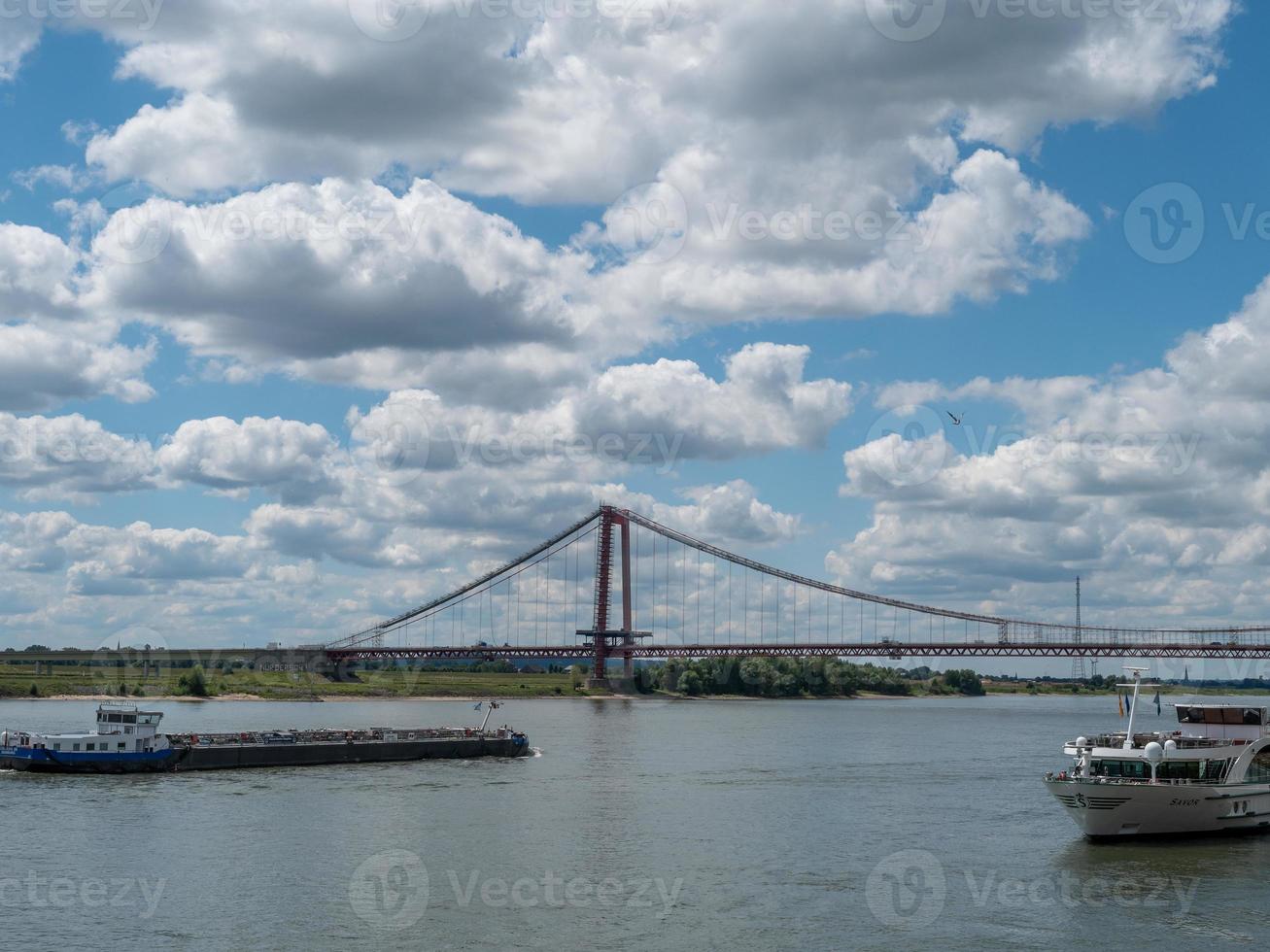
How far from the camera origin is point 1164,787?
4975 cm

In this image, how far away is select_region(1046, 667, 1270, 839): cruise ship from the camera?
49.6 m

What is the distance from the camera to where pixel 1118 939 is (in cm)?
3666

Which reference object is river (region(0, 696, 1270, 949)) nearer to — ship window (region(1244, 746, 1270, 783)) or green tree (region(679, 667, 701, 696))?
ship window (region(1244, 746, 1270, 783))

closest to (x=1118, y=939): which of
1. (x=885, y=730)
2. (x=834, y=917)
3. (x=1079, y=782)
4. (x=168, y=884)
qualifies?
(x=834, y=917)

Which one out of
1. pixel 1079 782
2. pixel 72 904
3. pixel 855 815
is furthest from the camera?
pixel 855 815

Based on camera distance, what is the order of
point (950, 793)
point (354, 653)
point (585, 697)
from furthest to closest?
point (354, 653)
point (585, 697)
point (950, 793)

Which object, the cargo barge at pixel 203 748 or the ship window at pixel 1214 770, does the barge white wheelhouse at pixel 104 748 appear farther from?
the ship window at pixel 1214 770

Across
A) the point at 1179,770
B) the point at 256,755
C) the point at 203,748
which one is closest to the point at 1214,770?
the point at 1179,770

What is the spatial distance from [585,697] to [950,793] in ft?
374

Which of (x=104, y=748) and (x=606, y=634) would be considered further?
(x=606, y=634)

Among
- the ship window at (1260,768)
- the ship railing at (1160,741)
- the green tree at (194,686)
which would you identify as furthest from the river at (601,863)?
the green tree at (194,686)

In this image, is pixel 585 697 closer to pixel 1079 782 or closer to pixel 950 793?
pixel 950 793

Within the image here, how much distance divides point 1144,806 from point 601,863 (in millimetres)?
20248

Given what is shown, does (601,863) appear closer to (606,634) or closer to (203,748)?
(203,748)
